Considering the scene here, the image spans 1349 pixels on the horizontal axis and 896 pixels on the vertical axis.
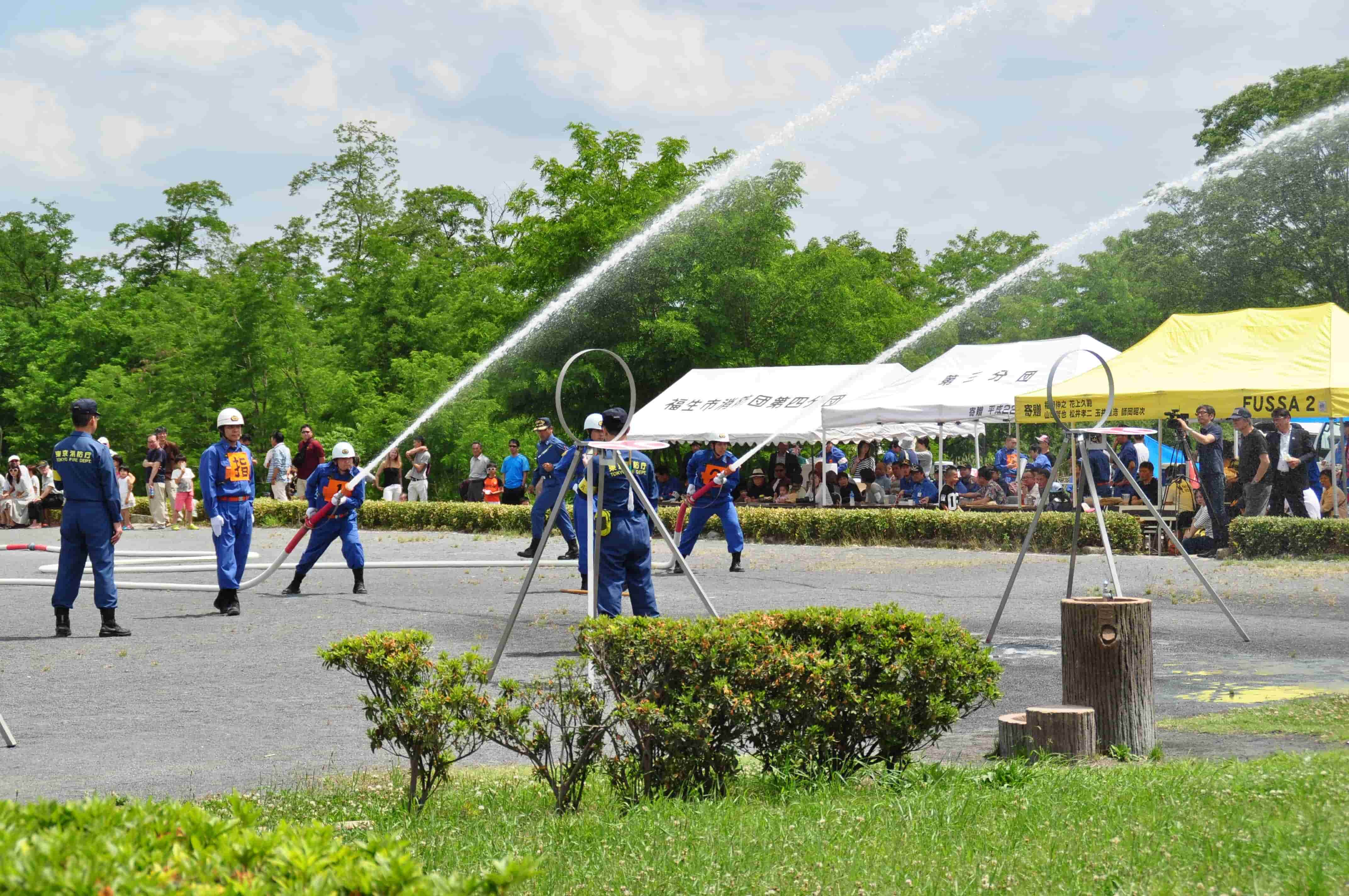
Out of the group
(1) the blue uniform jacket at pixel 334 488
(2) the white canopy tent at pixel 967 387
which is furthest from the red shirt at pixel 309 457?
(1) the blue uniform jacket at pixel 334 488

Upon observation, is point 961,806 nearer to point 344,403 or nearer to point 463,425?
point 463,425

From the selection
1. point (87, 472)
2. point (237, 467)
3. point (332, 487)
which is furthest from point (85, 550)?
point (332, 487)

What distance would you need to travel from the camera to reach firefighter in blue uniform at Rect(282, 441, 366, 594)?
49.7 ft

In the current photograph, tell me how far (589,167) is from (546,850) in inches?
1333

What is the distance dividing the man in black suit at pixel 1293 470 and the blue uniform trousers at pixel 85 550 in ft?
47.9

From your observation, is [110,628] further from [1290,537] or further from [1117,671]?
[1290,537]

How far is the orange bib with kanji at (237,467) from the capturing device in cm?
1334

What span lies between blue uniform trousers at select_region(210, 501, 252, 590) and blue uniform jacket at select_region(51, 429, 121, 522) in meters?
1.47

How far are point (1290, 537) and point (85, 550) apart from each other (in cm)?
1376

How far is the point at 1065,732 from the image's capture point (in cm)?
628

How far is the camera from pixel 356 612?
1352cm

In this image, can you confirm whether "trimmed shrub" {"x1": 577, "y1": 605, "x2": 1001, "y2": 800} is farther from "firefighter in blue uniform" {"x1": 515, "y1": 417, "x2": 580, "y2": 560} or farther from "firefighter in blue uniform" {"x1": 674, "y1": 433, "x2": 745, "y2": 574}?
"firefighter in blue uniform" {"x1": 515, "y1": 417, "x2": 580, "y2": 560}

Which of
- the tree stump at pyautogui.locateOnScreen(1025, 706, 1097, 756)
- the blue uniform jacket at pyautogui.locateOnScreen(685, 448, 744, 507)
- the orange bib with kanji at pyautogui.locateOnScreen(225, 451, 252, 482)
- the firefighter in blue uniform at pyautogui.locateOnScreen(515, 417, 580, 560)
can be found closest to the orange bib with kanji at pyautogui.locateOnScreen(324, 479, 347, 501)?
the orange bib with kanji at pyautogui.locateOnScreen(225, 451, 252, 482)

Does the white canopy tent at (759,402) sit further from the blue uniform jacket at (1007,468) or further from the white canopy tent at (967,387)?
the blue uniform jacket at (1007,468)
